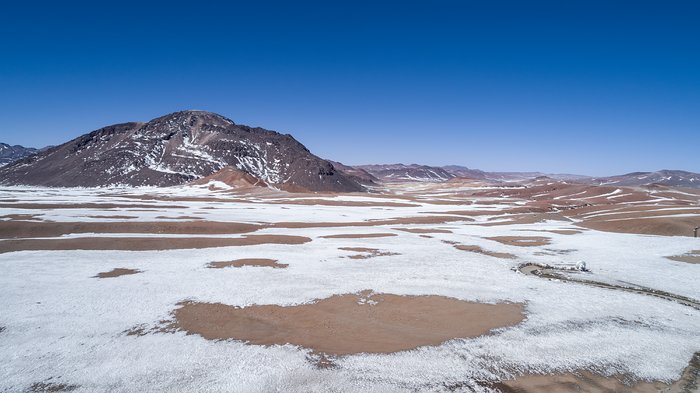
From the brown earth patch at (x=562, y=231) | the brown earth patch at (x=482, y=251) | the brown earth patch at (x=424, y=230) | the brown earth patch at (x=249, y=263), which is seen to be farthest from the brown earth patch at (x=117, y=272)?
the brown earth patch at (x=562, y=231)

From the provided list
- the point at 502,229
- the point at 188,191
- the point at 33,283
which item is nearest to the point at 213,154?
the point at 188,191

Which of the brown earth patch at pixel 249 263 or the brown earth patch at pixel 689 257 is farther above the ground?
the brown earth patch at pixel 249 263

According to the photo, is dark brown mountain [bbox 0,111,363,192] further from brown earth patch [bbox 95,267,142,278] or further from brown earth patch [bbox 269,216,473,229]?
brown earth patch [bbox 95,267,142,278]

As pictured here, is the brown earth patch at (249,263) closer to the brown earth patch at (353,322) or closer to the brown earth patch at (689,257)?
the brown earth patch at (353,322)

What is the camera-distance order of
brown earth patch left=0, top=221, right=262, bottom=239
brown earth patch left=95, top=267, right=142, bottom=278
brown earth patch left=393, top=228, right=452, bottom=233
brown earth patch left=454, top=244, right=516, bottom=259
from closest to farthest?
brown earth patch left=95, top=267, right=142, bottom=278 < brown earth patch left=454, top=244, right=516, bottom=259 < brown earth patch left=0, top=221, right=262, bottom=239 < brown earth patch left=393, top=228, right=452, bottom=233

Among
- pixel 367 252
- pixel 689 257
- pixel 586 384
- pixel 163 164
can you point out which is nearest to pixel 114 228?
pixel 367 252

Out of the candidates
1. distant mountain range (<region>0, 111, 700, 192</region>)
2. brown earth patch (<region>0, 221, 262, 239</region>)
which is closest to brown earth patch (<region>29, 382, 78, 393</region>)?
brown earth patch (<region>0, 221, 262, 239</region>)
